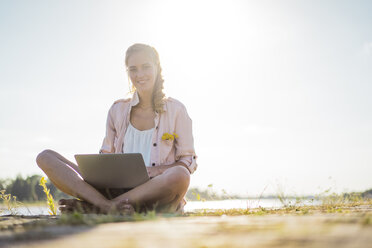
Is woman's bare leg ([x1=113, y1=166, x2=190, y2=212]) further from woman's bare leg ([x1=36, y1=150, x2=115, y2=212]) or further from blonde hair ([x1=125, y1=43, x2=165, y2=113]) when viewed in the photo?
blonde hair ([x1=125, y1=43, x2=165, y2=113])

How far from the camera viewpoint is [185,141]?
12.2 feet

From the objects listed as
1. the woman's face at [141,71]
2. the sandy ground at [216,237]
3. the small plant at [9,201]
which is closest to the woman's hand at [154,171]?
the woman's face at [141,71]

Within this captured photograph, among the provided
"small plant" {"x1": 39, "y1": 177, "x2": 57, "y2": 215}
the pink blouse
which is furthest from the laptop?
"small plant" {"x1": 39, "y1": 177, "x2": 57, "y2": 215}

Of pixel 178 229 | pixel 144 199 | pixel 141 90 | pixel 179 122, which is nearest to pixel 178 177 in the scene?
pixel 144 199

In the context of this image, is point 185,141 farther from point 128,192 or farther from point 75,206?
point 75,206

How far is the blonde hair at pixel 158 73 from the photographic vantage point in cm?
382

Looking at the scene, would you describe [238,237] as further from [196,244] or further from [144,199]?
[144,199]

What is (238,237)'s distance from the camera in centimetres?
103

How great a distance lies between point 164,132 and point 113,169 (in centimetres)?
104

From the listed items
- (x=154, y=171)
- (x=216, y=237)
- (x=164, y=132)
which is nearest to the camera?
(x=216, y=237)

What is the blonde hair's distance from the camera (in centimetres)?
382

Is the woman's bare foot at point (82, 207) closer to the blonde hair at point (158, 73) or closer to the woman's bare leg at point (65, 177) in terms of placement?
the woman's bare leg at point (65, 177)

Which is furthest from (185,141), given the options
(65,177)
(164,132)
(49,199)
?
(49,199)

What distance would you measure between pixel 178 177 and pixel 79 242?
1999 mm
